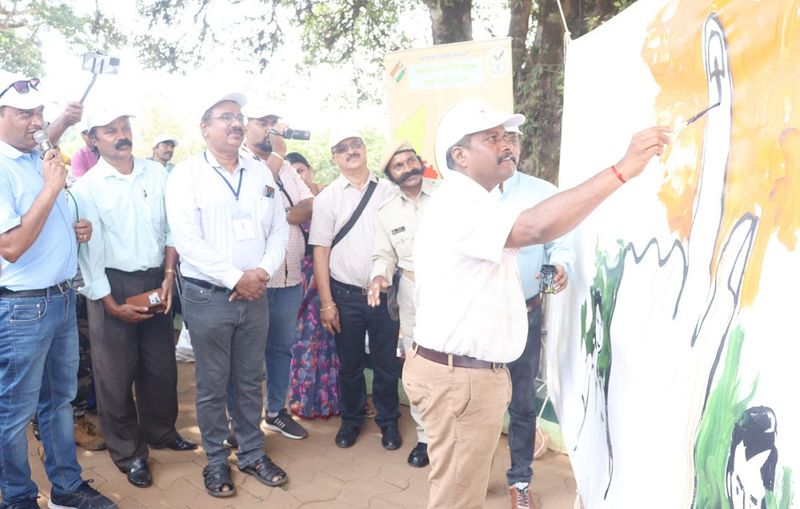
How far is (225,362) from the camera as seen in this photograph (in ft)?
11.3

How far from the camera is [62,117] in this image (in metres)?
3.49

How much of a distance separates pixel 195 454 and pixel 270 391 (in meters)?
0.57

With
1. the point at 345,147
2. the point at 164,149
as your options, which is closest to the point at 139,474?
the point at 345,147

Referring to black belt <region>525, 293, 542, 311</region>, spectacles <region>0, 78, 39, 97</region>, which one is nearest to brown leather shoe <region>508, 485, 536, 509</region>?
black belt <region>525, 293, 542, 311</region>

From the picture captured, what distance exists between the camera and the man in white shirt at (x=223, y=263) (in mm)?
3318

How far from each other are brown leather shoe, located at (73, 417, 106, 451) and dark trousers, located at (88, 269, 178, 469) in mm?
368

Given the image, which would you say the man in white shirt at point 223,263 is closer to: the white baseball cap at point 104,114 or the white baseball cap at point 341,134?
the white baseball cap at point 104,114

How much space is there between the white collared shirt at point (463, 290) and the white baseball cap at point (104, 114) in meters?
2.01

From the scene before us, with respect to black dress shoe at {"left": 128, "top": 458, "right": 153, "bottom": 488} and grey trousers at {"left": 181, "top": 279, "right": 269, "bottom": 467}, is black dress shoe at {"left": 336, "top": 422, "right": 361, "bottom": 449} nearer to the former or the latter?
grey trousers at {"left": 181, "top": 279, "right": 269, "bottom": 467}

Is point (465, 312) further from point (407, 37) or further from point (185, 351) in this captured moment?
point (407, 37)

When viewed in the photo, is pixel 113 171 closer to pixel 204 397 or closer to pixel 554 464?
pixel 204 397

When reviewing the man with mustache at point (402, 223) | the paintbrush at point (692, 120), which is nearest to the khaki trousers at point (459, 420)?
the paintbrush at point (692, 120)

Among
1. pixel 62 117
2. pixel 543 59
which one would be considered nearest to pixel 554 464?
pixel 62 117

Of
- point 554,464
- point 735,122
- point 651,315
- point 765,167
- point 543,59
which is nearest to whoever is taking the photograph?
point 765,167
